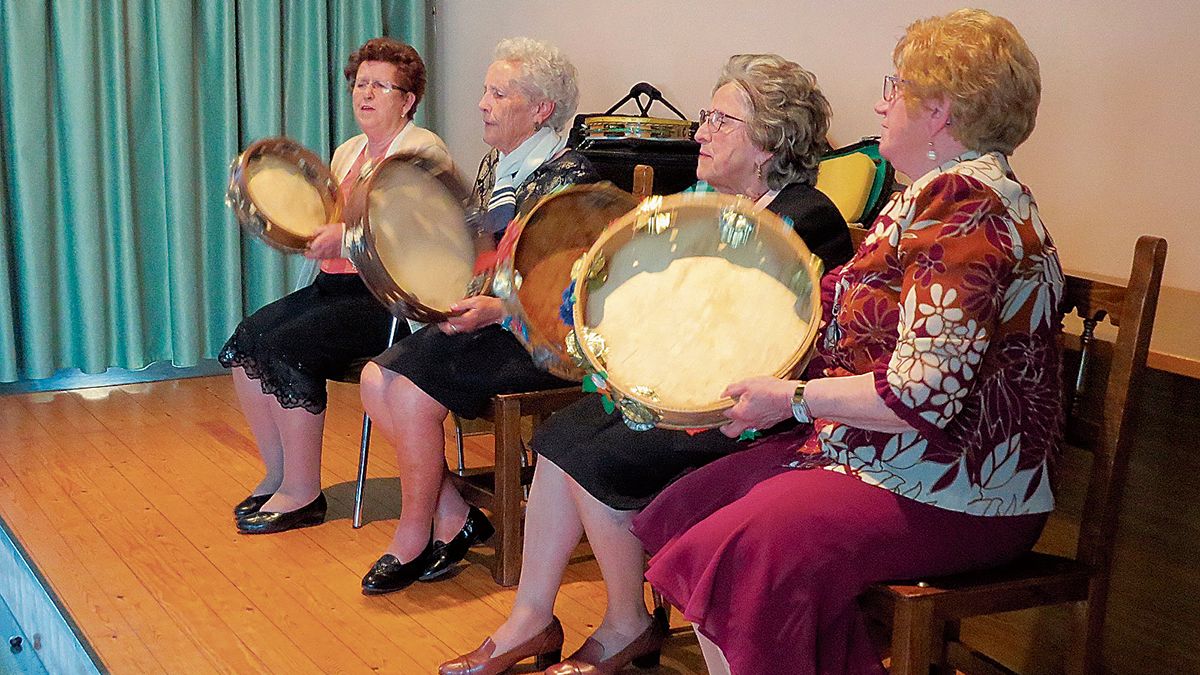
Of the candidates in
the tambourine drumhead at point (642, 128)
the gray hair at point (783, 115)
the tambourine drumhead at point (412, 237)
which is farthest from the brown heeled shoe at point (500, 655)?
the tambourine drumhead at point (642, 128)

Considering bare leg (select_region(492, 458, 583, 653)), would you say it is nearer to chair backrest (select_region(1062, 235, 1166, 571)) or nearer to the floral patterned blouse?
the floral patterned blouse

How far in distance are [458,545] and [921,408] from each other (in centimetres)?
152

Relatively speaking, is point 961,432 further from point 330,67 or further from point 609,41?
point 330,67

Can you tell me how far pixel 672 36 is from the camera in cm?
356

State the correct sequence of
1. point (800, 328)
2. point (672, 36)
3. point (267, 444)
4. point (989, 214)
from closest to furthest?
point (989, 214), point (800, 328), point (267, 444), point (672, 36)

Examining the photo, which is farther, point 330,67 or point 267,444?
point 330,67


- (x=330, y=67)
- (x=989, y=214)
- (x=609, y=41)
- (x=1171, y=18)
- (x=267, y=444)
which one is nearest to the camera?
(x=989, y=214)

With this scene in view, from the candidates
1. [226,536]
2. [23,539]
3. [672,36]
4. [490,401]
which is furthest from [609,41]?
[23,539]

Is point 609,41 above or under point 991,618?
above

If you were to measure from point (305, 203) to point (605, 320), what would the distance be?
131cm

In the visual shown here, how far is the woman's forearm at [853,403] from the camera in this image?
1.60 m

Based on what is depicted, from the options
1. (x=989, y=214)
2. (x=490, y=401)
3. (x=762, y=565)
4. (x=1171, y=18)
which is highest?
(x=1171, y=18)

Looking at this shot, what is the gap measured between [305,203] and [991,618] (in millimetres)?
1767

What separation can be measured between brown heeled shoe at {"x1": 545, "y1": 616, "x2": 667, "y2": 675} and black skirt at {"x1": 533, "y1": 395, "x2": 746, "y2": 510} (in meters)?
0.29
